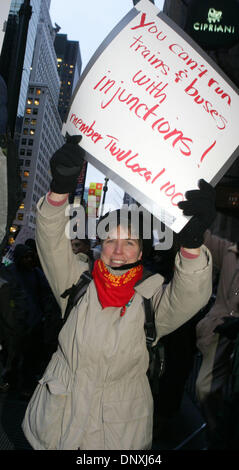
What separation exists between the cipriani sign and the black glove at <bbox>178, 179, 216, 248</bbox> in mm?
4893

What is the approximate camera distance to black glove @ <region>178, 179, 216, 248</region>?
1.51 metres

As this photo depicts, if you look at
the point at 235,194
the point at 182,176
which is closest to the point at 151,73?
the point at 182,176

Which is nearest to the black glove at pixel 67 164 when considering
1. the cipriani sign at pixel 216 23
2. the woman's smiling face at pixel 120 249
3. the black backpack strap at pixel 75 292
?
the woman's smiling face at pixel 120 249

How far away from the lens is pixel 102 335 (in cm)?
182

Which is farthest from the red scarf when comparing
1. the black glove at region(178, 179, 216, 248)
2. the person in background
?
the person in background

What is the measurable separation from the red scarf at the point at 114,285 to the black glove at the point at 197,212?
1.63 feet

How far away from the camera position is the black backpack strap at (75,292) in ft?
6.52

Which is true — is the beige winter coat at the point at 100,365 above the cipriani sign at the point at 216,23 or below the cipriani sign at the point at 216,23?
below

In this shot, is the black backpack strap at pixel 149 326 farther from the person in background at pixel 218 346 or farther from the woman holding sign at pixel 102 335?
the person in background at pixel 218 346

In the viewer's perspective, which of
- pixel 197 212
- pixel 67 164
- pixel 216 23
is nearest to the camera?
pixel 197 212

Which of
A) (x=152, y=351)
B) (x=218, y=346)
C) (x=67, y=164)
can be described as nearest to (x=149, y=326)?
(x=152, y=351)

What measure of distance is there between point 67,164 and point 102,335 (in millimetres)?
962

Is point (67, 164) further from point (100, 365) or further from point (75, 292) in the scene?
point (100, 365)
